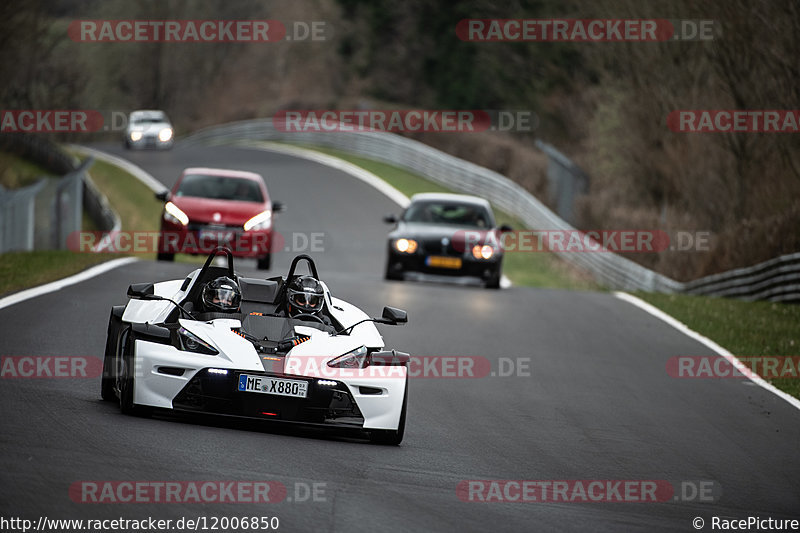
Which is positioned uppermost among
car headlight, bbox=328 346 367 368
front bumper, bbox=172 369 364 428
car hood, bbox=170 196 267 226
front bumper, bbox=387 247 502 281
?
car hood, bbox=170 196 267 226

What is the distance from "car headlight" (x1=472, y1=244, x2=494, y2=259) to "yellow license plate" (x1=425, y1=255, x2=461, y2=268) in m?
0.30

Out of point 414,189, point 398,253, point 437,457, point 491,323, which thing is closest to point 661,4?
point 414,189

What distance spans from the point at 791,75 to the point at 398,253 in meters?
12.5

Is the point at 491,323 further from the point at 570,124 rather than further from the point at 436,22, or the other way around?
the point at 436,22

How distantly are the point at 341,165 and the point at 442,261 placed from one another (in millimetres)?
26721

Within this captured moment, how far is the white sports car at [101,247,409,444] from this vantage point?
9.02m

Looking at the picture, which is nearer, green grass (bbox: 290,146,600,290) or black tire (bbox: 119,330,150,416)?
black tire (bbox: 119,330,150,416)

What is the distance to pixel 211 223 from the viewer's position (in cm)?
2169

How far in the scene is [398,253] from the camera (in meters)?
22.1

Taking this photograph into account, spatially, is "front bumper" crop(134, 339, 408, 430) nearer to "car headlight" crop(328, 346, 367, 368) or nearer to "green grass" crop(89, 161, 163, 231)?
"car headlight" crop(328, 346, 367, 368)
